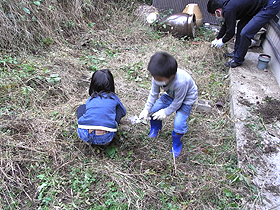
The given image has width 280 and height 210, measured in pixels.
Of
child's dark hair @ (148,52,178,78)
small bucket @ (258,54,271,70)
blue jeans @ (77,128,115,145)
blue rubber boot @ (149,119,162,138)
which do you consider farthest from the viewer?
small bucket @ (258,54,271,70)

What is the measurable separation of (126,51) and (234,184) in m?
3.41

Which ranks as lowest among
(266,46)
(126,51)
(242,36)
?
(126,51)

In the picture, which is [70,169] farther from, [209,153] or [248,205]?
[248,205]

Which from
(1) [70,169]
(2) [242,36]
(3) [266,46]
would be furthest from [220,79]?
(1) [70,169]

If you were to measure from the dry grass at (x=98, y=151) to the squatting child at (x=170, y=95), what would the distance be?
10.0 inches

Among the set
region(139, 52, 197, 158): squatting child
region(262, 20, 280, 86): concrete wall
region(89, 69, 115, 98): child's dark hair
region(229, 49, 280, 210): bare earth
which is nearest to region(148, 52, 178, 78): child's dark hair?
region(139, 52, 197, 158): squatting child

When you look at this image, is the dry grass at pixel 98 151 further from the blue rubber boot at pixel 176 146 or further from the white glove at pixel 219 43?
the white glove at pixel 219 43

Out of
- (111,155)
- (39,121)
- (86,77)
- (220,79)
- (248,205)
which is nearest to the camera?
(248,205)

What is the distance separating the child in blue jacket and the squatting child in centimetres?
40

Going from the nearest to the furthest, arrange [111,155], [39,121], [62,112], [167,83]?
1. [167,83]
2. [111,155]
3. [39,121]
4. [62,112]

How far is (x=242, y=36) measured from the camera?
3.69 meters

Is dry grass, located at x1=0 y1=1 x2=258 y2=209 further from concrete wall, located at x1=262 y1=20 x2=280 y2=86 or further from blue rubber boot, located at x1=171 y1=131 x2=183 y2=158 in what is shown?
concrete wall, located at x1=262 y1=20 x2=280 y2=86

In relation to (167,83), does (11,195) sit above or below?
below

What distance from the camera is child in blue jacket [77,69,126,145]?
211 centimetres
